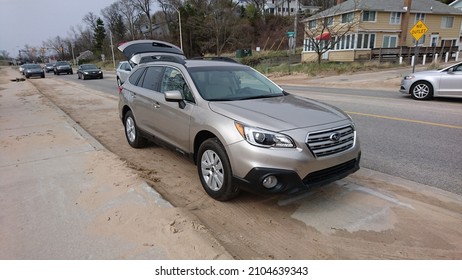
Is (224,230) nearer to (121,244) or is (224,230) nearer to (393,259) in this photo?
(121,244)

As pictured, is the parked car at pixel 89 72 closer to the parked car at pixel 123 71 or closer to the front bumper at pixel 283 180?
the parked car at pixel 123 71

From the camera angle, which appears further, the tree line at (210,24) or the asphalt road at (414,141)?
the tree line at (210,24)

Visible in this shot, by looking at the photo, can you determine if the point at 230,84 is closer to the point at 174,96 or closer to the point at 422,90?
the point at 174,96

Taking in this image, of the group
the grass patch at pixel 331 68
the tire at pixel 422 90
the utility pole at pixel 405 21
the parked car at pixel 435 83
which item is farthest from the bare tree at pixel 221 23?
the tire at pixel 422 90

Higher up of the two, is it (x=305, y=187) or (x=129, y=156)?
(x=305, y=187)

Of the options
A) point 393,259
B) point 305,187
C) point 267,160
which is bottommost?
point 393,259

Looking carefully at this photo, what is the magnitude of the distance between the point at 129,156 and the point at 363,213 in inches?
158

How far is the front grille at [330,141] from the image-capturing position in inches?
137

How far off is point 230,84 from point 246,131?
145 centimetres

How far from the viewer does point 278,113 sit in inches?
150

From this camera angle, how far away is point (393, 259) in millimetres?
2912

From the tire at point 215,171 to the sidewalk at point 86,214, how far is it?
1.74ft

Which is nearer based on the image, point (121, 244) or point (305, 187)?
point (121, 244)

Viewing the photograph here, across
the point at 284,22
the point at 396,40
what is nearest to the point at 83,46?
the point at 284,22
